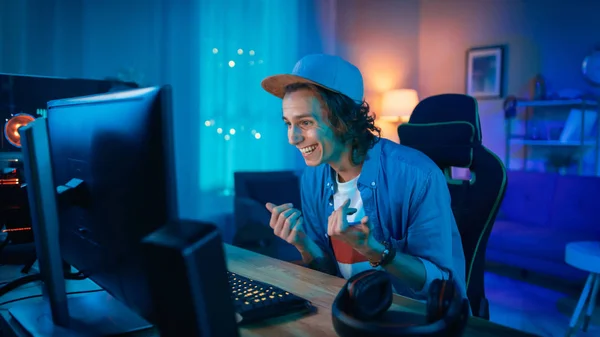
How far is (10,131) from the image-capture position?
1.51 m

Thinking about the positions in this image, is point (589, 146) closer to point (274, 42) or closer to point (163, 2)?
point (274, 42)

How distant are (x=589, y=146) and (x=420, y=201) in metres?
3.99

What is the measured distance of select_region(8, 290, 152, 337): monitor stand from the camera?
0.87 metres

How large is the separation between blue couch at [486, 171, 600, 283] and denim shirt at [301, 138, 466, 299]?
252 centimetres

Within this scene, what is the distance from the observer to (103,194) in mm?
805

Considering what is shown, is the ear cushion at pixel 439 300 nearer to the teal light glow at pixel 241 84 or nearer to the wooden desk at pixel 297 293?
the wooden desk at pixel 297 293

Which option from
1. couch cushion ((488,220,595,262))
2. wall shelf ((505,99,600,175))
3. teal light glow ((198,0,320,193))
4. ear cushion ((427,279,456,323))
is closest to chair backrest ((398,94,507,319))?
ear cushion ((427,279,456,323))

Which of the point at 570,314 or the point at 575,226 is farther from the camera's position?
the point at 575,226

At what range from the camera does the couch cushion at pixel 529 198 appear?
398 cm

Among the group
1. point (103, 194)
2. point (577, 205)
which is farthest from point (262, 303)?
point (577, 205)

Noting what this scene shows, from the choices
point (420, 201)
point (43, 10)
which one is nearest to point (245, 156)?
point (43, 10)

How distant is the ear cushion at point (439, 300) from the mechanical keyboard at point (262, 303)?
0.30 m

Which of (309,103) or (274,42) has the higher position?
(274,42)

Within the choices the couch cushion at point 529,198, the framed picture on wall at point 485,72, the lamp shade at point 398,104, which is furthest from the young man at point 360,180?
the framed picture on wall at point 485,72
